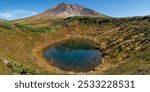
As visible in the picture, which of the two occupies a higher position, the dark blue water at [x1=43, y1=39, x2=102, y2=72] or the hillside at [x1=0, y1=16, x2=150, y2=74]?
the hillside at [x1=0, y1=16, x2=150, y2=74]

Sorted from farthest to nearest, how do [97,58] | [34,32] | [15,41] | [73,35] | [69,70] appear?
[73,35] → [34,32] → [15,41] → [97,58] → [69,70]

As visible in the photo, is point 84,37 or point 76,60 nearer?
point 76,60

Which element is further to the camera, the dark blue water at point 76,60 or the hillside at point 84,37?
the dark blue water at point 76,60

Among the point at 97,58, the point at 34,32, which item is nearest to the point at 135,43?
the point at 97,58

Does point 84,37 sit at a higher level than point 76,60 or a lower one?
higher

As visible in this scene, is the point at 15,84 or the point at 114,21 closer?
the point at 15,84

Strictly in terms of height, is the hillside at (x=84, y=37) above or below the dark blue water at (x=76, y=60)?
above

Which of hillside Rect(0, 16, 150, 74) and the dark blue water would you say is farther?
the dark blue water

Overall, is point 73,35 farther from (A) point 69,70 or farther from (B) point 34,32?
(A) point 69,70
